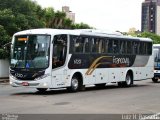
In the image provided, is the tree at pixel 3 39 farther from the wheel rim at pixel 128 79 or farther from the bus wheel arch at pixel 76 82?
the bus wheel arch at pixel 76 82

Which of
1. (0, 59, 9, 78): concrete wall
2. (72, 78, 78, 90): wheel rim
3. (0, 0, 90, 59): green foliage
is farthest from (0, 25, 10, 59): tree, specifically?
(72, 78, 78, 90): wheel rim

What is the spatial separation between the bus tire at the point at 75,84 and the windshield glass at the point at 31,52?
231 cm

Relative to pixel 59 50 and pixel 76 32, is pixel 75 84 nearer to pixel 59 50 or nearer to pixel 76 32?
pixel 59 50

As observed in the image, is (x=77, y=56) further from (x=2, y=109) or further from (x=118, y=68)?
(x=2, y=109)

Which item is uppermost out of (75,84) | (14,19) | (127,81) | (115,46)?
(14,19)

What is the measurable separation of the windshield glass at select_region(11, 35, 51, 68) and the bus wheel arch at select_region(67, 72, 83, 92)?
7.56 ft

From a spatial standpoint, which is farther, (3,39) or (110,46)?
(3,39)

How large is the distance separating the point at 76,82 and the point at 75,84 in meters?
0.16

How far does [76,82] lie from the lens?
2327cm

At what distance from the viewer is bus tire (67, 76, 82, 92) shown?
22.9 meters

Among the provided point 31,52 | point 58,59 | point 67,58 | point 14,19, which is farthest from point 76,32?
point 14,19

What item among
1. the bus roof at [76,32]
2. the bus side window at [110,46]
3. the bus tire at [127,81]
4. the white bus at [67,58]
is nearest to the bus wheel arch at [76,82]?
the white bus at [67,58]

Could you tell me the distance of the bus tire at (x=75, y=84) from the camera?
22.9m

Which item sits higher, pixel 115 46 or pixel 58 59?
pixel 115 46
